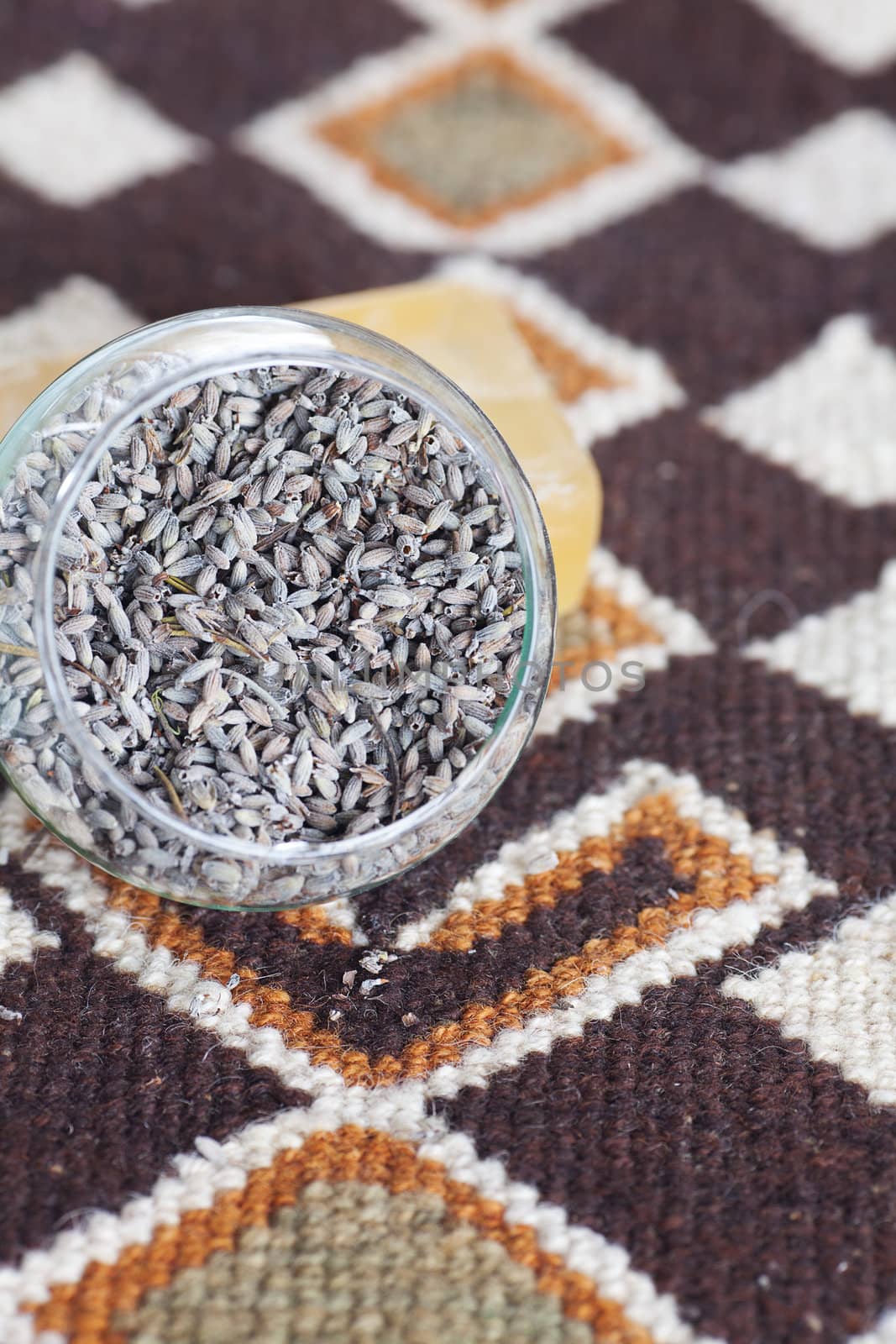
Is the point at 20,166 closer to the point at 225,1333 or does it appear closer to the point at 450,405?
the point at 450,405

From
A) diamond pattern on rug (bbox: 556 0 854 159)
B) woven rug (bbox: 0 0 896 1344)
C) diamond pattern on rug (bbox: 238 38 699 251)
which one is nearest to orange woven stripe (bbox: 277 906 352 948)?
woven rug (bbox: 0 0 896 1344)

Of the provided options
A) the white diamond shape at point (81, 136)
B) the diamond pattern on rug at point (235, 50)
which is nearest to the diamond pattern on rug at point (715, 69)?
the diamond pattern on rug at point (235, 50)

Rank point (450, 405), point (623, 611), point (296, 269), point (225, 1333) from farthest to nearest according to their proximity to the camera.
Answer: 1. point (296, 269)
2. point (623, 611)
3. point (450, 405)
4. point (225, 1333)

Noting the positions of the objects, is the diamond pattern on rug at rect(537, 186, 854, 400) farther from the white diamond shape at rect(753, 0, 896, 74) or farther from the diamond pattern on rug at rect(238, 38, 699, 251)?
the white diamond shape at rect(753, 0, 896, 74)

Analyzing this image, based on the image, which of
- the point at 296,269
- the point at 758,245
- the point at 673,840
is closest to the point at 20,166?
the point at 296,269

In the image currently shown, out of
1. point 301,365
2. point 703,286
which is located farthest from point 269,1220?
point 703,286

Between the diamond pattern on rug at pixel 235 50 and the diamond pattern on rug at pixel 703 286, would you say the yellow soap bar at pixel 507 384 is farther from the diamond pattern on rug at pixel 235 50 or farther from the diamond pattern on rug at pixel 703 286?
the diamond pattern on rug at pixel 235 50
